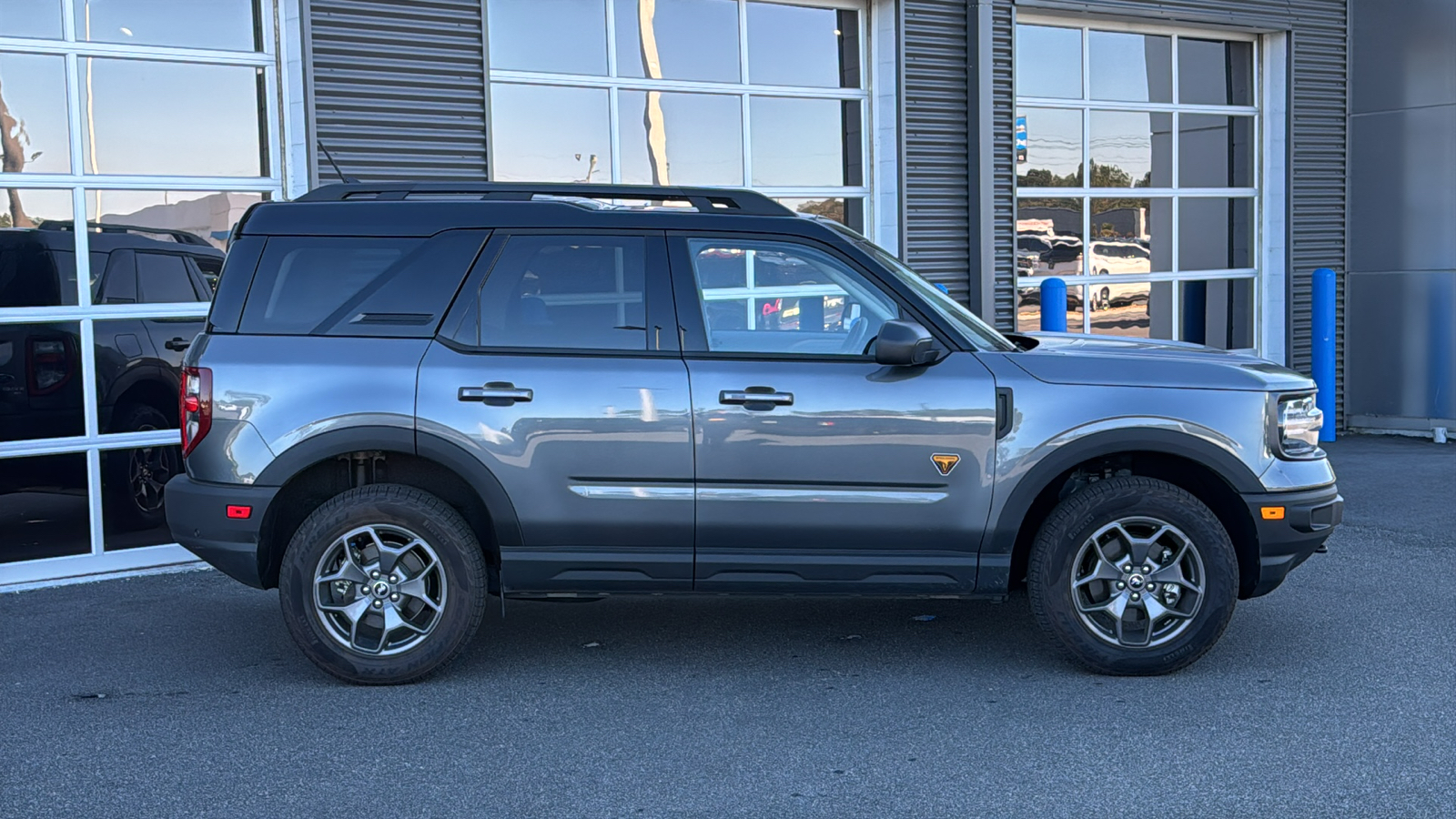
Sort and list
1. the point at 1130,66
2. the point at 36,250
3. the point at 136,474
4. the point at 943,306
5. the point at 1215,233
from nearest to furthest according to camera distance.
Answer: the point at 943,306 → the point at 36,250 → the point at 136,474 → the point at 1130,66 → the point at 1215,233

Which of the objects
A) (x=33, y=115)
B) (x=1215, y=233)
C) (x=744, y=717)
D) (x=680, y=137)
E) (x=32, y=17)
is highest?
(x=32, y=17)

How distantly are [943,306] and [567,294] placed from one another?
1.51m

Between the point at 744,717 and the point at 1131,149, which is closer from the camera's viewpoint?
the point at 744,717

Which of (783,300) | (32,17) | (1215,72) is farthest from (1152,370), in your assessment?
(1215,72)

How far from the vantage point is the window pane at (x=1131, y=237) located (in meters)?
11.9

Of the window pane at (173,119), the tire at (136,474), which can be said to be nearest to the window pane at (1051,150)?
the window pane at (173,119)

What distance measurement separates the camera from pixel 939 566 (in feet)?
17.6

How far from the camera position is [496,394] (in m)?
5.29

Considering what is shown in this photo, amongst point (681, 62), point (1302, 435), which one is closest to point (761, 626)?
point (1302, 435)

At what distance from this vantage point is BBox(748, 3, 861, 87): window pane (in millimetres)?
10148

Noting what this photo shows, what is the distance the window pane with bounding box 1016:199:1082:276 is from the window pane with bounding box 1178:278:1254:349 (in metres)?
1.36

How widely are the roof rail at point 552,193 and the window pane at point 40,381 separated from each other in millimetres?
2731

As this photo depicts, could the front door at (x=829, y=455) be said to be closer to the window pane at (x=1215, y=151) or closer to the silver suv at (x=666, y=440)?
the silver suv at (x=666, y=440)

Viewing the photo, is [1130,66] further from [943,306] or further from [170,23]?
[170,23]
